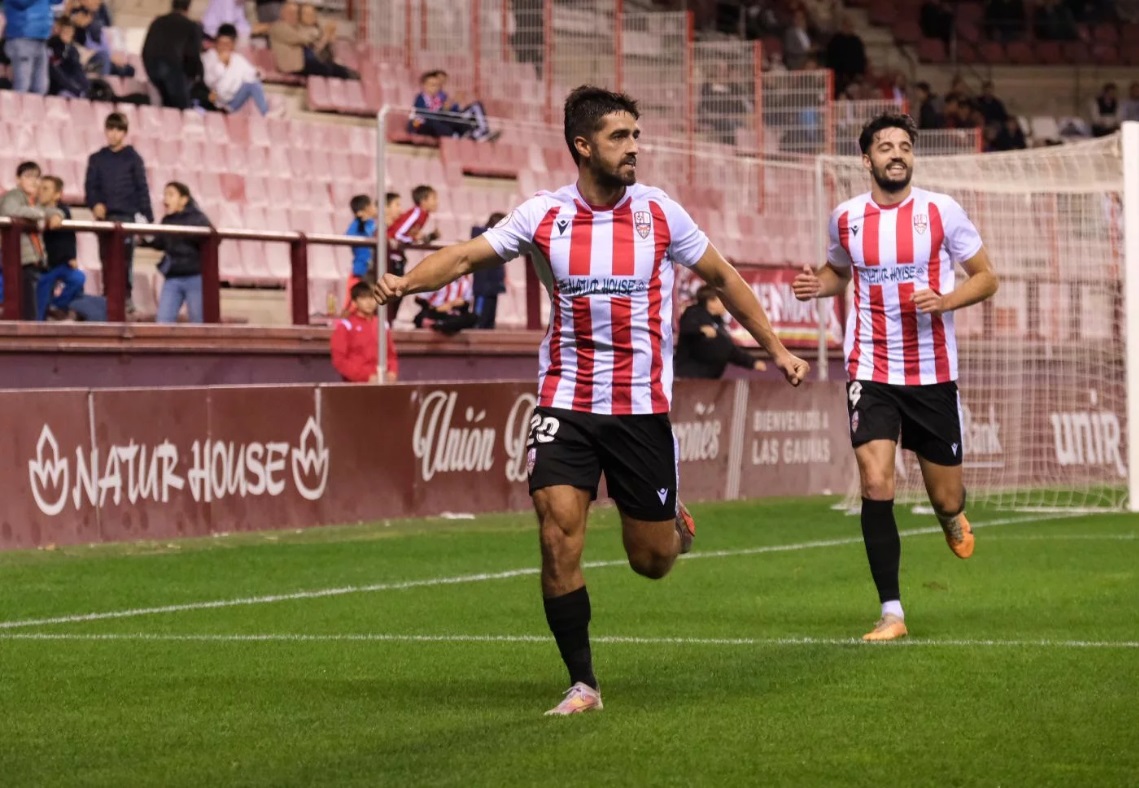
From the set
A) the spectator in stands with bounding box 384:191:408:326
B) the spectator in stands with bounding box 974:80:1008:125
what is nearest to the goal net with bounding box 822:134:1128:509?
the spectator in stands with bounding box 384:191:408:326

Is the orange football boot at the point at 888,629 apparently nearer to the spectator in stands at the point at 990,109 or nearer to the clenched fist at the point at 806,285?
the clenched fist at the point at 806,285

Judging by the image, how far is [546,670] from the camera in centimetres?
830

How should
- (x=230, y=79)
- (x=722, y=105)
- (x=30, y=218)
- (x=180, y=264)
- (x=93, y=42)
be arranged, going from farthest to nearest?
1. (x=722, y=105)
2. (x=230, y=79)
3. (x=93, y=42)
4. (x=180, y=264)
5. (x=30, y=218)

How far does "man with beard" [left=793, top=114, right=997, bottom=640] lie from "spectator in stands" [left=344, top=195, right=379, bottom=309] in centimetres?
861

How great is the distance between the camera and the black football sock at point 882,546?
9469mm

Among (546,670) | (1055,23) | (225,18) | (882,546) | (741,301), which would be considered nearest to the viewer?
(741,301)

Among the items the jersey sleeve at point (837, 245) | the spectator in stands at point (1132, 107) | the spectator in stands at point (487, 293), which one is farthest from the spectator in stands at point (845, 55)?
the jersey sleeve at point (837, 245)

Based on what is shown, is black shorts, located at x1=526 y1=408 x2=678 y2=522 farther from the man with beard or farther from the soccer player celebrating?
the man with beard

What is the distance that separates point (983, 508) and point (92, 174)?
810 cm

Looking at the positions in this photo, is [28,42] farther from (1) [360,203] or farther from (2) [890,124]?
(2) [890,124]

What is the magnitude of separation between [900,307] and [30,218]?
8.16 m

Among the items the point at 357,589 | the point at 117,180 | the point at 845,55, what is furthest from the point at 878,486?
the point at 845,55

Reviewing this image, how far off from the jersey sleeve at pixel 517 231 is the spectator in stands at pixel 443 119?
44.8 ft

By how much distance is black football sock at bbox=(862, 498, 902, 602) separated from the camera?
373 inches
